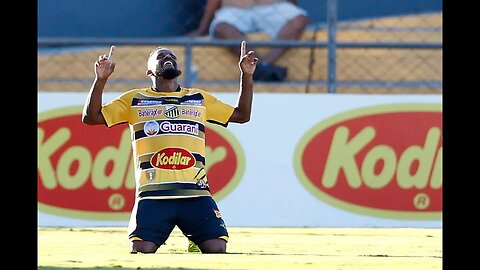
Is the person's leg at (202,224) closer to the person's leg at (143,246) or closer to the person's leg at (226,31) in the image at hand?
the person's leg at (143,246)

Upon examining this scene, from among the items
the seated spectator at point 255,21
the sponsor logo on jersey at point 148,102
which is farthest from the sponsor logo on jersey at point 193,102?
the seated spectator at point 255,21

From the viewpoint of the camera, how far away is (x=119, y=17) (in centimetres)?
1343

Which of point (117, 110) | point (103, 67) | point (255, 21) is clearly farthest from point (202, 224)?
point (255, 21)

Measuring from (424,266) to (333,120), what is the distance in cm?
525

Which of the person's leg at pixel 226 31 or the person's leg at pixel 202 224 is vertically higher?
the person's leg at pixel 226 31

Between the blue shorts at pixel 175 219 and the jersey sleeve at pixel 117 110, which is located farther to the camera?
the jersey sleeve at pixel 117 110

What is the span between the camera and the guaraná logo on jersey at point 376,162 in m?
11.4

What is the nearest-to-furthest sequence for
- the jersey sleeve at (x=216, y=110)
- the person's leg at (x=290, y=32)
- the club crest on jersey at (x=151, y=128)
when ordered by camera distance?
the club crest on jersey at (x=151, y=128)
the jersey sleeve at (x=216, y=110)
the person's leg at (x=290, y=32)

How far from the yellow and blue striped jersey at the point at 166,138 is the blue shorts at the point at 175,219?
0.18 ft

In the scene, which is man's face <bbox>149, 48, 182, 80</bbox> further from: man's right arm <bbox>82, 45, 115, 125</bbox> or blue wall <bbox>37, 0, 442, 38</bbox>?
blue wall <bbox>37, 0, 442, 38</bbox>

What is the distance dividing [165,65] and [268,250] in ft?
5.02

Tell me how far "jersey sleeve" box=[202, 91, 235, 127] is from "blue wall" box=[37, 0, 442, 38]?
17.6ft

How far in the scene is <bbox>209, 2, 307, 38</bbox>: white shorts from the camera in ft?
43.5
